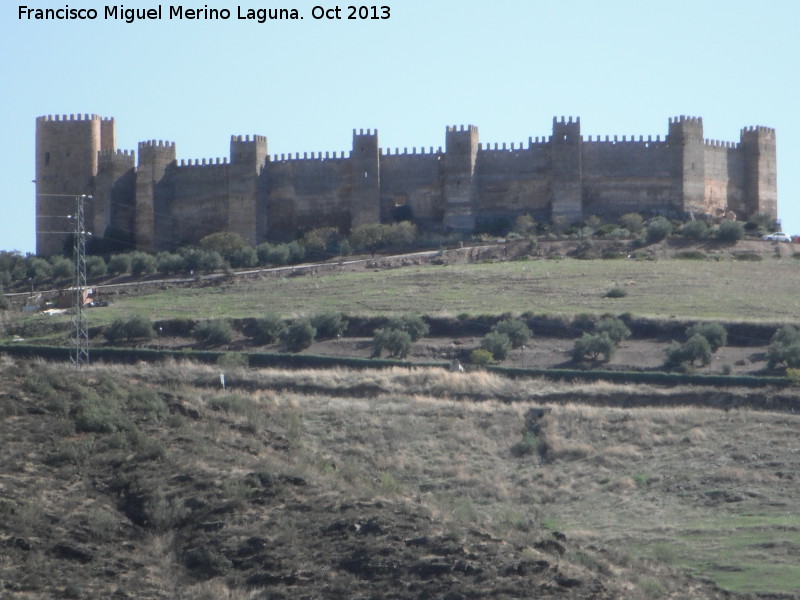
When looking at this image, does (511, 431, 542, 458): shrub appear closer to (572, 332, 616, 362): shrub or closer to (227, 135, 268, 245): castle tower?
(572, 332, 616, 362): shrub

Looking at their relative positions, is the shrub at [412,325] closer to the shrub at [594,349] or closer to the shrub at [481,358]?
the shrub at [481,358]

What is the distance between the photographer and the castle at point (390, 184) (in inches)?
1903

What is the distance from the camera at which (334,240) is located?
161ft

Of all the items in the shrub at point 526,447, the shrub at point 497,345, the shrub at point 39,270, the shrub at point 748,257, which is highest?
the shrub at point 748,257

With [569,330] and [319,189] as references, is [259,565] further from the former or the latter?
[319,189]

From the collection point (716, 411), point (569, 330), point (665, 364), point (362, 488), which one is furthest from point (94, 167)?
point (362, 488)

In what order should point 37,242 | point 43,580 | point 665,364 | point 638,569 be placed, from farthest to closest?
point 37,242, point 665,364, point 638,569, point 43,580

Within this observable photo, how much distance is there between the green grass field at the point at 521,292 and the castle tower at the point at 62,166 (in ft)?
34.7

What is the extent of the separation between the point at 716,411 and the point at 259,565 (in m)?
12.7

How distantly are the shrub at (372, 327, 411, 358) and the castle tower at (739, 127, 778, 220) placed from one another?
741 inches

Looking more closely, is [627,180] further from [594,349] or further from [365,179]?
[594,349]

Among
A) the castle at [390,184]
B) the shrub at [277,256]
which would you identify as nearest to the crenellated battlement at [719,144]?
the castle at [390,184]

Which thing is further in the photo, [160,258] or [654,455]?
[160,258]

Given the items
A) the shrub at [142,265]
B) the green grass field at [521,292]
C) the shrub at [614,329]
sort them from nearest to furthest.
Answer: the shrub at [614,329], the green grass field at [521,292], the shrub at [142,265]
